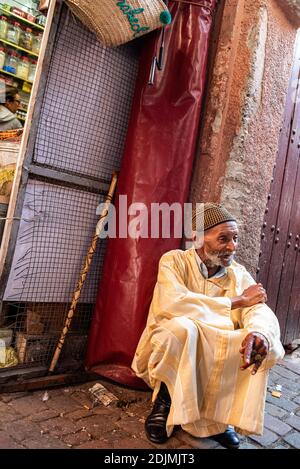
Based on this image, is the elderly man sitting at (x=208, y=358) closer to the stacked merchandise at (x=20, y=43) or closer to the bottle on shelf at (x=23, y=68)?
the stacked merchandise at (x=20, y=43)

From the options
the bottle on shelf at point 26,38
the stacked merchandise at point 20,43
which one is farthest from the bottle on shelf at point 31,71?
the bottle on shelf at point 26,38

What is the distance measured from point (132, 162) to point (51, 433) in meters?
1.86

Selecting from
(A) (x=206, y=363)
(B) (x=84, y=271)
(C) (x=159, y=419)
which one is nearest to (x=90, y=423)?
(C) (x=159, y=419)

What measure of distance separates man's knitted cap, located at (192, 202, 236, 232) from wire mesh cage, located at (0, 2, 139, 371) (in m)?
0.86

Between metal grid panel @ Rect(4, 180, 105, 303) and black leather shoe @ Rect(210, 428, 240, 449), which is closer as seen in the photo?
black leather shoe @ Rect(210, 428, 240, 449)

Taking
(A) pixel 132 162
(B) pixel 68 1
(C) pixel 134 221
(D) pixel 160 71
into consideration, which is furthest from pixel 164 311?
(B) pixel 68 1

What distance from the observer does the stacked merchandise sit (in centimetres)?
527

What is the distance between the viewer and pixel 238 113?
3.06m

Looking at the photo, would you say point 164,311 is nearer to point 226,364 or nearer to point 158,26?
point 226,364

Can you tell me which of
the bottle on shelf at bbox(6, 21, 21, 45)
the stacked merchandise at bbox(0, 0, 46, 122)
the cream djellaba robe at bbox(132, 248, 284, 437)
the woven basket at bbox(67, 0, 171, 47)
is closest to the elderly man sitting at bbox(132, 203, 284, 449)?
the cream djellaba robe at bbox(132, 248, 284, 437)

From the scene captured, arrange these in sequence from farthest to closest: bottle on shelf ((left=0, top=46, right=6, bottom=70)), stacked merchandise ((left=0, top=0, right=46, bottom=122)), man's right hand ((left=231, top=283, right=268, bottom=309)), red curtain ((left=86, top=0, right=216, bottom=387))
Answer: stacked merchandise ((left=0, top=0, right=46, bottom=122)) < bottle on shelf ((left=0, top=46, right=6, bottom=70)) < red curtain ((left=86, top=0, right=216, bottom=387)) < man's right hand ((left=231, top=283, right=268, bottom=309))

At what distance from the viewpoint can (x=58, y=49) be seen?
2.65 m

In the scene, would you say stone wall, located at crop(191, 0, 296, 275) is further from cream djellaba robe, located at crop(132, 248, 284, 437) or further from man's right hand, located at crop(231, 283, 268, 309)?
cream djellaba robe, located at crop(132, 248, 284, 437)

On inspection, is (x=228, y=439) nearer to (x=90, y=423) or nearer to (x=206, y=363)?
(x=206, y=363)
